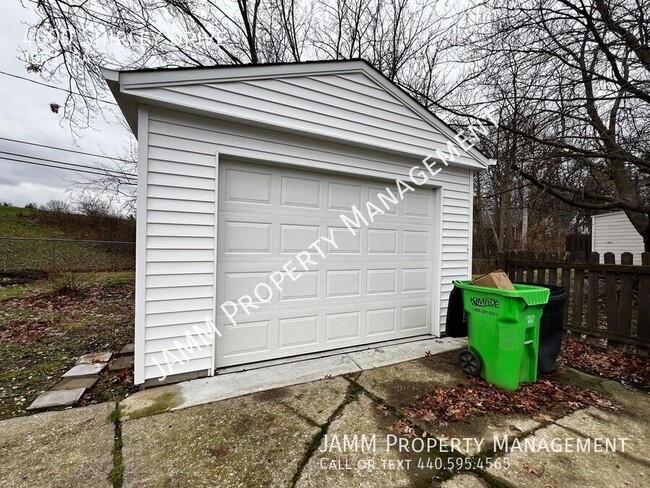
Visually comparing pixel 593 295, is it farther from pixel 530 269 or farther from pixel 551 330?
pixel 551 330

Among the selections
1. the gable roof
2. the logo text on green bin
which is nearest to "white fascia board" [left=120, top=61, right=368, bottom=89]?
the gable roof

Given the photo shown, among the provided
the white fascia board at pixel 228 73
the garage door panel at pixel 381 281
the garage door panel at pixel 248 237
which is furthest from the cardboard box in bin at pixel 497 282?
the white fascia board at pixel 228 73

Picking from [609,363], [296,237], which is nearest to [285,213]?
[296,237]

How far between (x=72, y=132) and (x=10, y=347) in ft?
12.1

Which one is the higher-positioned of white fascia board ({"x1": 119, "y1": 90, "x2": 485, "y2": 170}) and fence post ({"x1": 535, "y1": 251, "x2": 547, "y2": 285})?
white fascia board ({"x1": 119, "y1": 90, "x2": 485, "y2": 170})

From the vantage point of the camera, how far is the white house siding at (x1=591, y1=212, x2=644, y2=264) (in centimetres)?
1277

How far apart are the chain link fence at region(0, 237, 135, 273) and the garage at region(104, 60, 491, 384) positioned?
7927mm

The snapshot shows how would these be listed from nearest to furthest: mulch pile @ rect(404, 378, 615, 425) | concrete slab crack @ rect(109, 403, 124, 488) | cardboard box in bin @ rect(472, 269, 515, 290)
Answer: concrete slab crack @ rect(109, 403, 124, 488)
mulch pile @ rect(404, 378, 615, 425)
cardboard box in bin @ rect(472, 269, 515, 290)

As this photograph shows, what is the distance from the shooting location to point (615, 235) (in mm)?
13633

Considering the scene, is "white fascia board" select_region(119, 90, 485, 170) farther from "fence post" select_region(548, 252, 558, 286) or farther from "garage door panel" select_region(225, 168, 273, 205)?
"fence post" select_region(548, 252, 558, 286)

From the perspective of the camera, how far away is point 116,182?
10.8 m

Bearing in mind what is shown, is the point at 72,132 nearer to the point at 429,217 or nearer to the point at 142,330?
the point at 142,330

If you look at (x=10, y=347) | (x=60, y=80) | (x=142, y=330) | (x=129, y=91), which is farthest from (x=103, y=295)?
(x=129, y=91)

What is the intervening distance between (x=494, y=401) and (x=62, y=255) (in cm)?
1163
